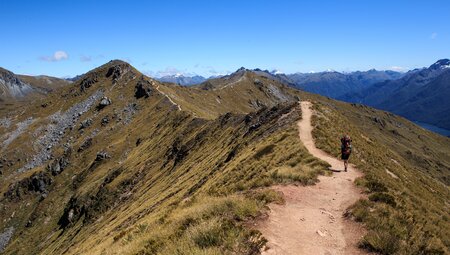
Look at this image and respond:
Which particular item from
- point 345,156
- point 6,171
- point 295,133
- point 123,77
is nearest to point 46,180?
point 6,171

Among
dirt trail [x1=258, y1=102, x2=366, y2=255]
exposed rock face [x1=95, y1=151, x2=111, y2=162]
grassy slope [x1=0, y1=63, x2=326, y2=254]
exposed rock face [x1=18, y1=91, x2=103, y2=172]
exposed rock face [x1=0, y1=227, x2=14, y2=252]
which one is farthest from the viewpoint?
exposed rock face [x1=18, y1=91, x2=103, y2=172]

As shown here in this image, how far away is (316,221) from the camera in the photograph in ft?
59.9

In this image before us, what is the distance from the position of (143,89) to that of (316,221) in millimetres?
148051

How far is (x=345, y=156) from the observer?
2966 centimetres

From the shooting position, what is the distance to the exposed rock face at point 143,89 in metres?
155

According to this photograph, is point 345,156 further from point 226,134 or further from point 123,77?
point 123,77

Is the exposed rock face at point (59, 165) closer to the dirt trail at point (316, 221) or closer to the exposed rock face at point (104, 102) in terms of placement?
the exposed rock face at point (104, 102)

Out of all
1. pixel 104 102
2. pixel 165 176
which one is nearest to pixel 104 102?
pixel 104 102

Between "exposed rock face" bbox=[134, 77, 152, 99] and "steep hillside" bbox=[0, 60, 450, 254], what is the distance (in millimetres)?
683

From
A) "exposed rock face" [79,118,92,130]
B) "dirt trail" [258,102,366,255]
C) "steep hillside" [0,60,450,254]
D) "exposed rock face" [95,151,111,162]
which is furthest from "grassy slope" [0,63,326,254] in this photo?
"exposed rock face" [79,118,92,130]

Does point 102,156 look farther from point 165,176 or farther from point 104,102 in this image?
point 104,102

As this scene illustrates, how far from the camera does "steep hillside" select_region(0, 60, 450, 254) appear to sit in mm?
17453

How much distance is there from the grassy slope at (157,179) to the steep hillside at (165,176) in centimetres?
14

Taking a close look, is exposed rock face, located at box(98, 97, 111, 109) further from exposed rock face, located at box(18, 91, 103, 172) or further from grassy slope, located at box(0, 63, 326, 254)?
exposed rock face, located at box(18, 91, 103, 172)
